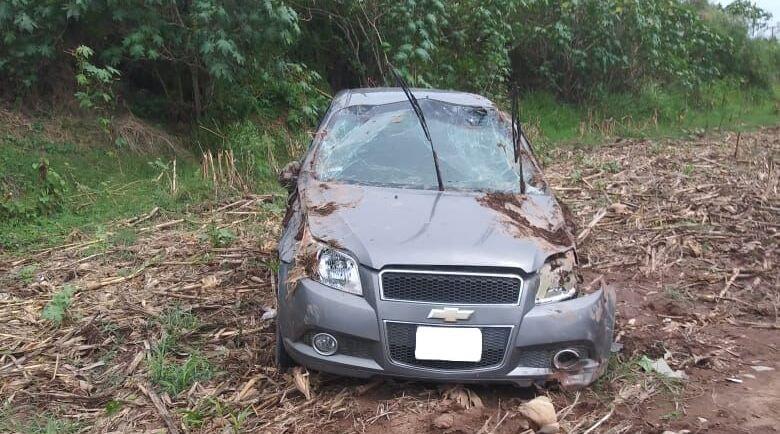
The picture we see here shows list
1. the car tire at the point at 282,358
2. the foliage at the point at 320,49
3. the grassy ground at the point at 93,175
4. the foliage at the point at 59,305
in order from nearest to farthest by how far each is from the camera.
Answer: the car tire at the point at 282,358 → the foliage at the point at 59,305 → the grassy ground at the point at 93,175 → the foliage at the point at 320,49

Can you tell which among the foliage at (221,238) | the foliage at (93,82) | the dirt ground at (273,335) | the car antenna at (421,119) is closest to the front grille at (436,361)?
the dirt ground at (273,335)

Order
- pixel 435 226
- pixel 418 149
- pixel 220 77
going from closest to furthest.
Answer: pixel 435 226 → pixel 418 149 → pixel 220 77

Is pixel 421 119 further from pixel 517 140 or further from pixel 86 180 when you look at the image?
pixel 86 180

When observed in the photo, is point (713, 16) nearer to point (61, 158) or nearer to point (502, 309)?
point (61, 158)

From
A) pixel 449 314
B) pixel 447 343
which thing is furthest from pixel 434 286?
pixel 447 343

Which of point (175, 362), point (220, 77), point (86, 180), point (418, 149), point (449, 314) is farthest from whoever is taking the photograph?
point (220, 77)

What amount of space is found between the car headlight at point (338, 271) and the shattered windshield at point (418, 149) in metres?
0.80

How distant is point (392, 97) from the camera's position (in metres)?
4.74

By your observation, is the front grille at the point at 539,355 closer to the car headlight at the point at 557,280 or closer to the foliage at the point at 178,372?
the car headlight at the point at 557,280

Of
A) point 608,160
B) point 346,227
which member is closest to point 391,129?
point 346,227

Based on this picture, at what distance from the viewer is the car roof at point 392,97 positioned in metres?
4.71

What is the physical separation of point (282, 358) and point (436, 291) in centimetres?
98

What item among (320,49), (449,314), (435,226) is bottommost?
(449,314)

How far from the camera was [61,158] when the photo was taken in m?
7.85
